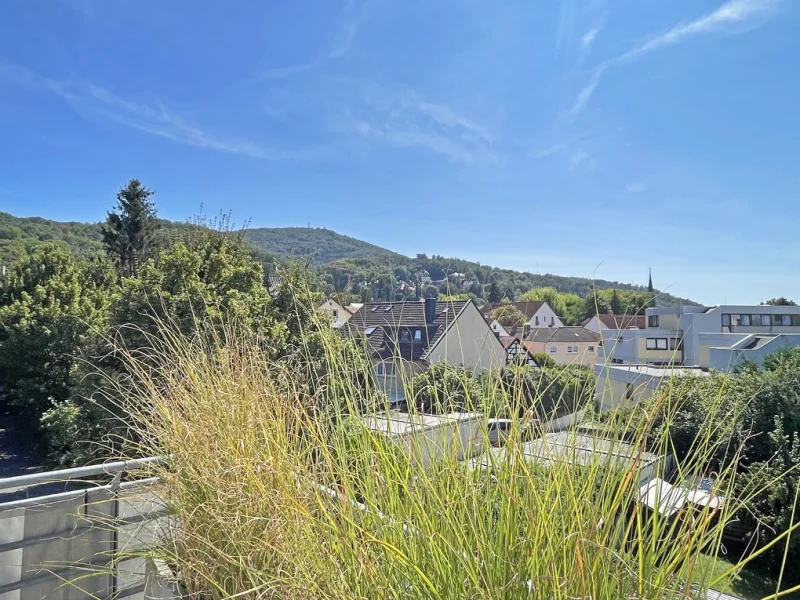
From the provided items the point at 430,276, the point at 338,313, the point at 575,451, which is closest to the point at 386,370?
the point at 430,276

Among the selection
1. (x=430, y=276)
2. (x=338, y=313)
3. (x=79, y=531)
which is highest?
(x=430, y=276)

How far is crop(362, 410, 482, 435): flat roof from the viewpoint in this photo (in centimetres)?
106

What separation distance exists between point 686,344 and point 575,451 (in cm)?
83

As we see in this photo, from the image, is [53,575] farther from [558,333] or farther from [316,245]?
[316,245]

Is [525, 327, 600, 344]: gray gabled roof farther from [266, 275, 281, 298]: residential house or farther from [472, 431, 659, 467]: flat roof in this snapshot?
[266, 275, 281, 298]: residential house

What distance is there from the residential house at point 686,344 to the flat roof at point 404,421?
325 mm

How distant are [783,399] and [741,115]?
5.65 m

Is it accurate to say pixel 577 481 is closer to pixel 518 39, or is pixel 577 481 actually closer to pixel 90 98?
pixel 518 39

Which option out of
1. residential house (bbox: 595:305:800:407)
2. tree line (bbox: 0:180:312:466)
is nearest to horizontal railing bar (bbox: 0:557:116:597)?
tree line (bbox: 0:180:312:466)

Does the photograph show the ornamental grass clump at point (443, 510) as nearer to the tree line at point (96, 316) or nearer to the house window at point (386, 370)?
the house window at point (386, 370)

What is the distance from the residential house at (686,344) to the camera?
1.05 metres

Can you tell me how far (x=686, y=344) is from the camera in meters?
1.49

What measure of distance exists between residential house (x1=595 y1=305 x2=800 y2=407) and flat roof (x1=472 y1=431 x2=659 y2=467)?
0.09m

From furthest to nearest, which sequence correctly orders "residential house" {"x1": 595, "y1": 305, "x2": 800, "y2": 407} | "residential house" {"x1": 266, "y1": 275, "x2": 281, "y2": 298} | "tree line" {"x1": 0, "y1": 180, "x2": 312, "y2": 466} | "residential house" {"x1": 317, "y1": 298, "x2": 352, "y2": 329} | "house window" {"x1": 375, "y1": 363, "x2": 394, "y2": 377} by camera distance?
1. "residential house" {"x1": 266, "y1": 275, "x2": 281, "y2": 298}
2. "tree line" {"x1": 0, "y1": 180, "x2": 312, "y2": 466}
3. "residential house" {"x1": 317, "y1": 298, "x2": 352, "y2": 329}
4. "house window" {"x1": 375, "y1": 363, "x2": 394, "y2": 377}
5. "residential house" {"x1": 595, "y1": 305, "x2": 800, "y2": 407}
